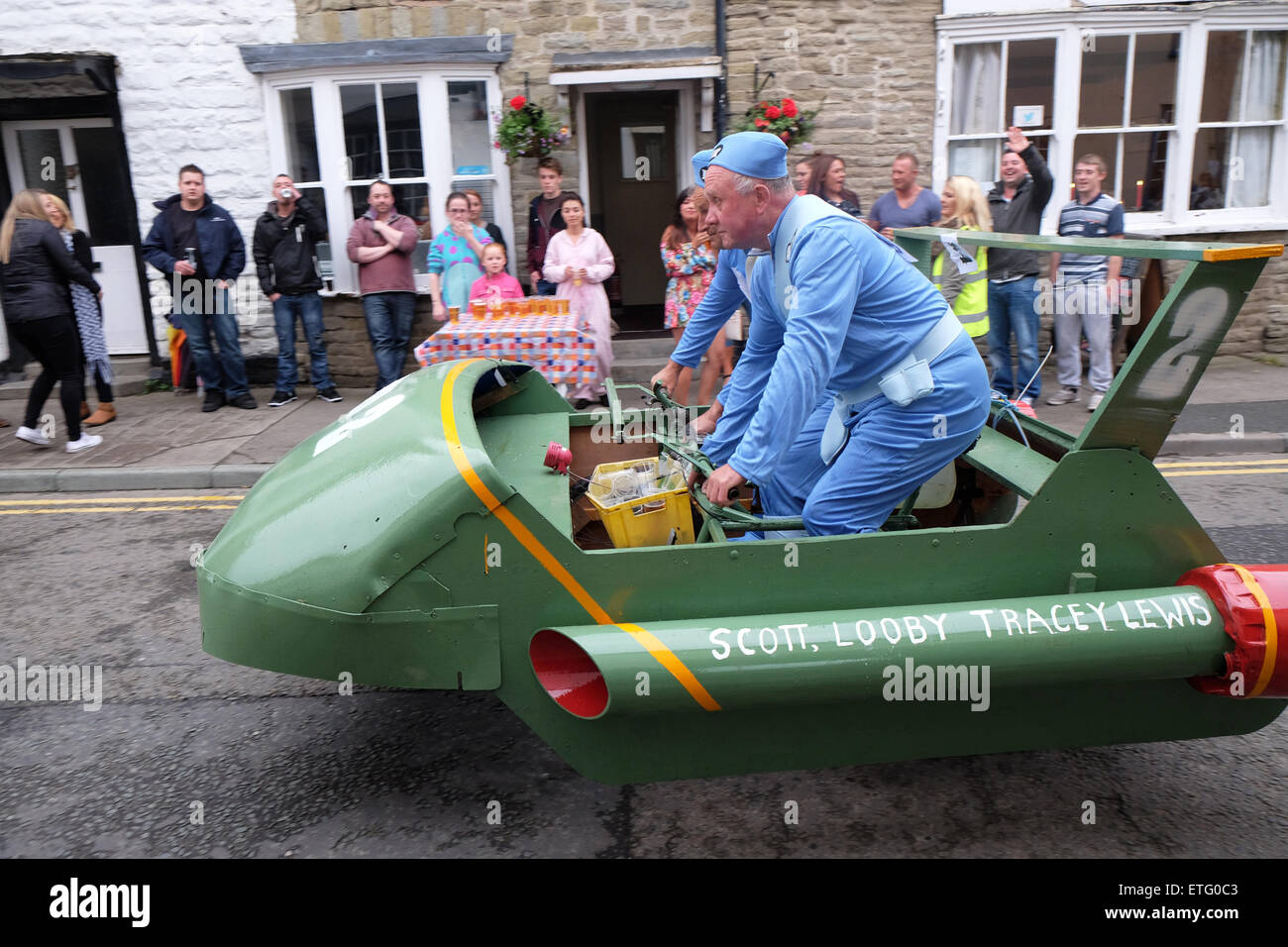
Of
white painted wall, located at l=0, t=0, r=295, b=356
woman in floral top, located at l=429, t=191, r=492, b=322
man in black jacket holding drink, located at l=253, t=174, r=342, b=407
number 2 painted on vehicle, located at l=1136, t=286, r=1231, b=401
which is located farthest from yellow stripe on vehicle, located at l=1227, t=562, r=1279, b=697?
white painted wall, located at l=0, t=0, r=295, b=356

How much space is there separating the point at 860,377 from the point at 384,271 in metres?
7.05

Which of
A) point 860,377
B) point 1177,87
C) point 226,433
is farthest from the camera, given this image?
point 1177,87

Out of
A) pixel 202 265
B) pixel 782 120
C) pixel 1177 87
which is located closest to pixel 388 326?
pixel 202 265

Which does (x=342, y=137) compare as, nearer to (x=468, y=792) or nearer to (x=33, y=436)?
(x=33, y=436)

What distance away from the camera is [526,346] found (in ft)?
25.3

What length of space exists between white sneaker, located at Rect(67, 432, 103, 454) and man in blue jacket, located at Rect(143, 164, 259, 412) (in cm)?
124

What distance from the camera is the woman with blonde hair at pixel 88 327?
8.75 metres

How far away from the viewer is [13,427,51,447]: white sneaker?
27.3 feet

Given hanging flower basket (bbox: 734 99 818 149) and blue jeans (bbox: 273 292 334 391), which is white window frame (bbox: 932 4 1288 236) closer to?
hanging flower basket (bbox: 734 99 818 149)

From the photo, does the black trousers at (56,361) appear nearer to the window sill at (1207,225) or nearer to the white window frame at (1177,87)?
the white window frame at (1177,87)

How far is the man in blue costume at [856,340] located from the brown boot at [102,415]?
757 cm
